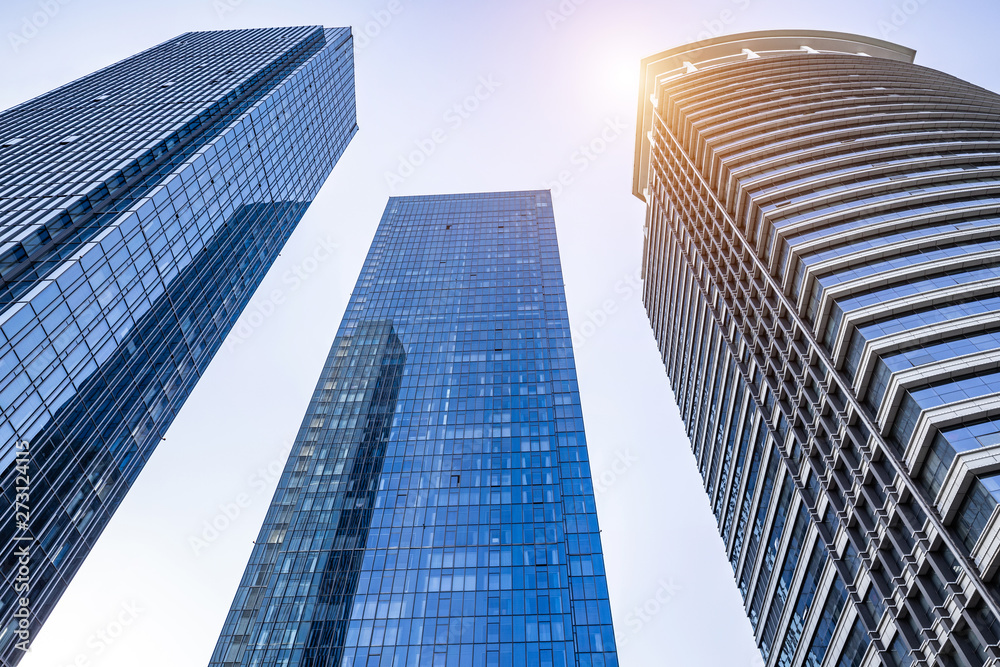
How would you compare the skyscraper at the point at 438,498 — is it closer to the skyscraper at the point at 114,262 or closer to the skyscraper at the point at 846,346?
the skyscraper at the point at 846,346

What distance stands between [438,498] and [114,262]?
155 ft

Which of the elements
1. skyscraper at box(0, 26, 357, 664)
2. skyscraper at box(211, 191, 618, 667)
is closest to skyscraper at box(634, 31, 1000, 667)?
skyscraper at box(211, 191, 618, 667)

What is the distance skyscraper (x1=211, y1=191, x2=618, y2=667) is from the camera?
209 ft

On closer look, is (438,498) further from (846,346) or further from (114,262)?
(846,346)

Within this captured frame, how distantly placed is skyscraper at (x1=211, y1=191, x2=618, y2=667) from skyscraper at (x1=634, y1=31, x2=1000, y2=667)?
20.1 m

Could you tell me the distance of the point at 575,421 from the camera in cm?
8925

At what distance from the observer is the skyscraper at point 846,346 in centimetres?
3409

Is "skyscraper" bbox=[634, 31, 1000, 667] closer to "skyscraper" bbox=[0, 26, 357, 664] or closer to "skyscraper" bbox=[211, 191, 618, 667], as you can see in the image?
"skyscraper" bbox=[211, 191, 618, 667]

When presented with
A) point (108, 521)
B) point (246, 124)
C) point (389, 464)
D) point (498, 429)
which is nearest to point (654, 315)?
point (498, 429)

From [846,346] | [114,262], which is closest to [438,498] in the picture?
[114,262]

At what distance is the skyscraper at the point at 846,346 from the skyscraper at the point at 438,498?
20070 millimetres

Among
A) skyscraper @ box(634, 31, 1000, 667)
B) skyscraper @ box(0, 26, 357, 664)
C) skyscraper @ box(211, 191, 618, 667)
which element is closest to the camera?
skyscraper @ box(634, 31, 1000, 667)

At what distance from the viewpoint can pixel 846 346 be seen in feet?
138

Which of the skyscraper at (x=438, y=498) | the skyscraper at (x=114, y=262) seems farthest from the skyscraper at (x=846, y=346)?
the skyscraper at (x=114, y=262)
